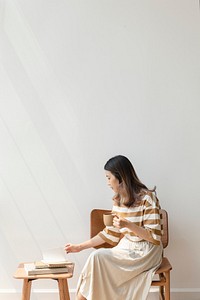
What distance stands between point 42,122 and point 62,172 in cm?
36

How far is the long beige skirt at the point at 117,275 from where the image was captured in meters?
2.77

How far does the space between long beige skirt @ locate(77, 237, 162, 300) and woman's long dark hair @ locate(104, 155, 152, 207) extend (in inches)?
12.8

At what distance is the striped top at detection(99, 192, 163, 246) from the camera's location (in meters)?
2.89

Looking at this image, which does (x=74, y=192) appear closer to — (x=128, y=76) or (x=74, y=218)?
(x=74, y=218)

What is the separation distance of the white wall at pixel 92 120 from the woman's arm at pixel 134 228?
0.54m

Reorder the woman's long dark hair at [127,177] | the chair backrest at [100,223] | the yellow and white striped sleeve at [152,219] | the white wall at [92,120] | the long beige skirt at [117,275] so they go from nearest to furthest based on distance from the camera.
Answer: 1. the long beige skirt at [117,275]
2. the yellow and white striped sleeve at [152,219]
3. the woman's long dark hair at [127,177]
4. the chair backrest at [100,223]
5. the white wall at [92,120]

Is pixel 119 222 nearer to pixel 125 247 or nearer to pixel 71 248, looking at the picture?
pixel 125 247

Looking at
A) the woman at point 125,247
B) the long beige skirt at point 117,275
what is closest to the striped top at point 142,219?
the woman at point 125,247

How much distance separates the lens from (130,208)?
9.91 feet

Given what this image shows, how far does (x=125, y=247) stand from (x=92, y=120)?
897 mm

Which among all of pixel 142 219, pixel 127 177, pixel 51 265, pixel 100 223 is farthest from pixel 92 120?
pixel 51 265

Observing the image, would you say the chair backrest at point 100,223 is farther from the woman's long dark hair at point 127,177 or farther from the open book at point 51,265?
the open book at point 51,265

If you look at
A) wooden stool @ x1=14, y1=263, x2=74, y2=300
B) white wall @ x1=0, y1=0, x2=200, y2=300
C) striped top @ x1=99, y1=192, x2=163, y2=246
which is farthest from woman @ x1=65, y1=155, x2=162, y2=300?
white wall @ x1=0, y1=0, x2=200, y2=300

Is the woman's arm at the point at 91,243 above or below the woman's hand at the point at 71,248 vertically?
Result: below
